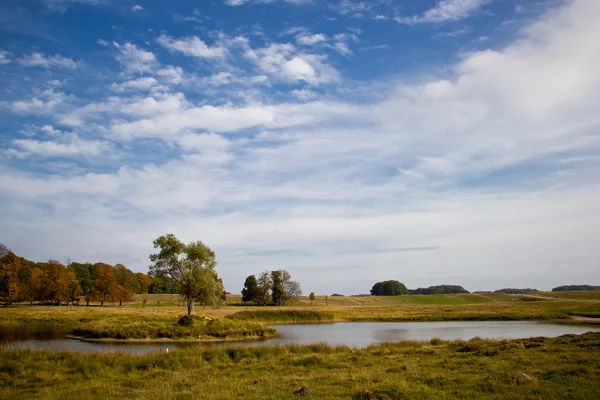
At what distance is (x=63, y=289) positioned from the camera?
255ft

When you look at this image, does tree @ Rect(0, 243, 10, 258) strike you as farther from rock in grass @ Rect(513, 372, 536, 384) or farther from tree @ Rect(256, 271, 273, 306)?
rock in grass @ Rect(513, 372, 536, 384)

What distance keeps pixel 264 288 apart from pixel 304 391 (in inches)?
3418

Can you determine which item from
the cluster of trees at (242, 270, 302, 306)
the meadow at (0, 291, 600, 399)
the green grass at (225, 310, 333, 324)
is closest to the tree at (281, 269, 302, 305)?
the cluster of trees at (242, 270, 302, 306)

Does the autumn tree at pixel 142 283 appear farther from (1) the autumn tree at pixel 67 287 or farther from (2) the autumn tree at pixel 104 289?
(2) the autumn tree at pixel 104 289

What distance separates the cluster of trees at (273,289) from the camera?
97.9 metres

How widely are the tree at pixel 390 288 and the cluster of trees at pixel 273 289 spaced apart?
86.6m

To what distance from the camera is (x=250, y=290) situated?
102 m

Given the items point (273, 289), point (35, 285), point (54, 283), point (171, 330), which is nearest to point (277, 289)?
point (273, 289)

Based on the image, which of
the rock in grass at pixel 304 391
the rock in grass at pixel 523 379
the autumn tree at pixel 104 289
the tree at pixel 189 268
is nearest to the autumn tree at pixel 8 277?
the autumn tree at pixel 104 289

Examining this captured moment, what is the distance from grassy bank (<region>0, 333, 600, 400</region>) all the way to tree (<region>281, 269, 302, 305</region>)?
77.4 meters

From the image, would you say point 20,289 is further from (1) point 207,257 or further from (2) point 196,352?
(2) point 196,352

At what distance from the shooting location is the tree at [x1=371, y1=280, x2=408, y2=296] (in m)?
178

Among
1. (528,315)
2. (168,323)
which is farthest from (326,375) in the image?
(528,315)

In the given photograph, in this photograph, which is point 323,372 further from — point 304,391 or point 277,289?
point 277,289
